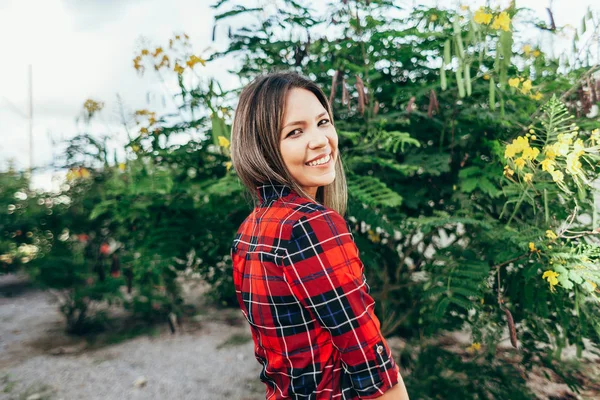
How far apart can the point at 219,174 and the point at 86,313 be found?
9.28 feet

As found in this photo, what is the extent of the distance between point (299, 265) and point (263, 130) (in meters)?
0.38

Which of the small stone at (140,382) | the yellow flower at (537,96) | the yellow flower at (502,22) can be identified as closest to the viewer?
the yellow flower at (502,22)

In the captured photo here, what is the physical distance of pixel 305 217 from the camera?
3.02 ft

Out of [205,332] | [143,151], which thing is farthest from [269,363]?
[205,332]

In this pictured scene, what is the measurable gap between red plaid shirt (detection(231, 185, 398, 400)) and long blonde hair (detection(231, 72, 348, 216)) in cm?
7

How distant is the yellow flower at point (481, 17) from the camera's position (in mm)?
1873

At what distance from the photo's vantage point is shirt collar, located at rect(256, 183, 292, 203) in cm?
106

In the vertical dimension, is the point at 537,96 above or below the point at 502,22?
below

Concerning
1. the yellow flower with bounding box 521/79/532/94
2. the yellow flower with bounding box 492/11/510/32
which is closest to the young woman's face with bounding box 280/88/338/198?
the yellow flower with bounding box 492/11/510/32

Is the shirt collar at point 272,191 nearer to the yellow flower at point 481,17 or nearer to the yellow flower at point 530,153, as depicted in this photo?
the yellow flower at point 530,153

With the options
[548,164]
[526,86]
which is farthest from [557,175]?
[526,86]

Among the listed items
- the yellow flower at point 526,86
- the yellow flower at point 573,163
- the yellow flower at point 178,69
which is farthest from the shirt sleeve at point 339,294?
the yellow flower at point 178,69

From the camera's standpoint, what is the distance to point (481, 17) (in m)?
1.89

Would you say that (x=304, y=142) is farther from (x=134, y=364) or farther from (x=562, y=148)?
(x=134, y=364)
